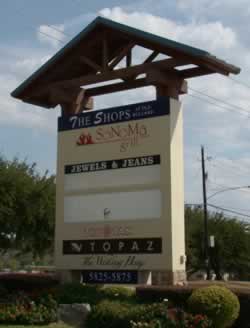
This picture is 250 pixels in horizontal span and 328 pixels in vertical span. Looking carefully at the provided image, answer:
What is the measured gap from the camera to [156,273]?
57.4 ft

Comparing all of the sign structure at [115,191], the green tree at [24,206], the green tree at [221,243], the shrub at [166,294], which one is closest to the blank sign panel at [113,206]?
the sign structure at [115,191]

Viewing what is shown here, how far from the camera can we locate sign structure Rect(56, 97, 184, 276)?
57.8 ft

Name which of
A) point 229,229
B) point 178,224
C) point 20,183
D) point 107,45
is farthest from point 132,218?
point 229,229

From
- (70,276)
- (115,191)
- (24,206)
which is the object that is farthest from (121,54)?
(24,206)

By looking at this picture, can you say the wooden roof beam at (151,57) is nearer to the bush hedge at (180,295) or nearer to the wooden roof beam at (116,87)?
the wooden roof beam at (116,87)

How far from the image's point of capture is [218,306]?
48.9 ft

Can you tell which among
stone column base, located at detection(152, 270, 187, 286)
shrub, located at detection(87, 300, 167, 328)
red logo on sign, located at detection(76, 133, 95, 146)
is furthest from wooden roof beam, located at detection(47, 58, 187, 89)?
shrub, located at detection(87, 300, 167, 328)

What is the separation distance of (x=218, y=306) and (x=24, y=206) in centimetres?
1857

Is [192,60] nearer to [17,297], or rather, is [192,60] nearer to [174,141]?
[174,141]

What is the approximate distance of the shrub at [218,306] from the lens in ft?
49.0

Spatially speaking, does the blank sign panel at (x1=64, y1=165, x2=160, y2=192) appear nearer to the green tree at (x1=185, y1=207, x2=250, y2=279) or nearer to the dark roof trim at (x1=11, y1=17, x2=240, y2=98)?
the dark roof trim at (x1=11, y1=17, x2=240, y2=98)

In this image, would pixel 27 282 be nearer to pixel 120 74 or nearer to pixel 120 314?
pixel 120 314

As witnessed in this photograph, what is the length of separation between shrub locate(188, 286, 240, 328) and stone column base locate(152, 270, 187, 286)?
6.24ft

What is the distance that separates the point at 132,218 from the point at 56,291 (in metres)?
2.96
